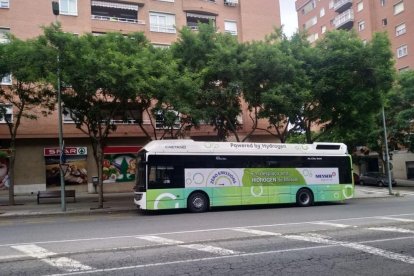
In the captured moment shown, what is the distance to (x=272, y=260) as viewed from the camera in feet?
26.2

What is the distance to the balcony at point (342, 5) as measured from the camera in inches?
2235

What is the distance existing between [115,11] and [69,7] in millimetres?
3507

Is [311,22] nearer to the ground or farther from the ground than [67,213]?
farther from the ground

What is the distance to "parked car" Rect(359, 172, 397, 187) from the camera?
40625 millimetres

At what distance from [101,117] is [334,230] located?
13.3 meters

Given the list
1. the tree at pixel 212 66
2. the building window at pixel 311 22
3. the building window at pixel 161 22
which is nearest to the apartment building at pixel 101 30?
the building window at pixel 161 22

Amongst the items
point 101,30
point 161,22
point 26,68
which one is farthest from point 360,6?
point 26,68

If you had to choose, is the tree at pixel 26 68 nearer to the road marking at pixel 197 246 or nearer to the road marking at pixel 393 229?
the road marking at pixel 197 246

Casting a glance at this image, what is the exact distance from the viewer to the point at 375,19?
174 ft

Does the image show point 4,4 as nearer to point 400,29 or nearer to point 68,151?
point 68,151

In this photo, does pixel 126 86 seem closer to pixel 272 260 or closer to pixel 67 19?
pixel 272 260

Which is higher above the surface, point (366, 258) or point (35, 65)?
point (35, 65)

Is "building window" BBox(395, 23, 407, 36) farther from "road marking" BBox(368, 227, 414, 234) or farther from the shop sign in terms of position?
"road marking" BBox(368, 227, 414, 234)

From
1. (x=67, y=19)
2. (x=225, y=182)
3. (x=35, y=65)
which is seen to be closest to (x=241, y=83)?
(x=225, y=182)
